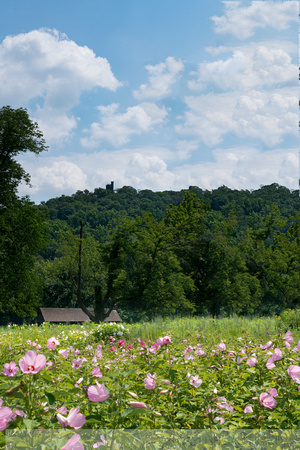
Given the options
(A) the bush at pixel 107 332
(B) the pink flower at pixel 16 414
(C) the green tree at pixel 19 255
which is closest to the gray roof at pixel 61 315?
(C) the green tree at pixel 19 255

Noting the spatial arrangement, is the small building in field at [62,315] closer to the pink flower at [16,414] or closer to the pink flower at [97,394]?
the pink flower at [16,414]

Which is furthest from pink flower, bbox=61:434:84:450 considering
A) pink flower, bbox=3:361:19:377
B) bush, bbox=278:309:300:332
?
bush, bbox=278:309:300:332

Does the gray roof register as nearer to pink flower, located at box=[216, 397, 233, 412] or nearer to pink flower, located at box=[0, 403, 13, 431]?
pink flower, located at box=[216, 397, 233, 412]

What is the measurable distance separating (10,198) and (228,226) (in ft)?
47.2

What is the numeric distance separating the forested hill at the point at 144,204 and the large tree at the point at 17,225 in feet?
79.4

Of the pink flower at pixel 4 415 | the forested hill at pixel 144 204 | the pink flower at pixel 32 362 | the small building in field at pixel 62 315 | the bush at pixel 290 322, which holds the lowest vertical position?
the small building in field at pixel 62 315

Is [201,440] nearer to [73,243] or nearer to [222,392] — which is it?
[222,392]

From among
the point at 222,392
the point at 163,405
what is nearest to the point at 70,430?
the point at 163,405

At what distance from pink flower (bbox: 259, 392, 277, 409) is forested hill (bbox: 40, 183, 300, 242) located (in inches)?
1748

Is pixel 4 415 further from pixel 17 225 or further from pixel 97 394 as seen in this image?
pixel 17 225

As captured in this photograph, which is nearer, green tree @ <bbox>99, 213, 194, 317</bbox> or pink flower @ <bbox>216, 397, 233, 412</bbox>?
pink flower @ <bbox>216, 397, 233, 412</bbox>

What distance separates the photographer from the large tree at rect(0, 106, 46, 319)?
23406 mm

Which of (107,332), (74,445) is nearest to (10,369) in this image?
(74,445)

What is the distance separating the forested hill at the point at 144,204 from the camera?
5250cm
